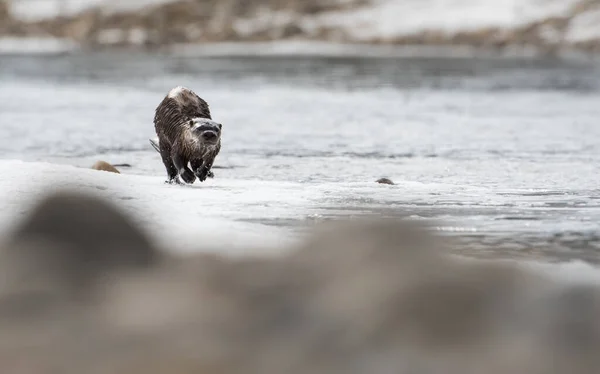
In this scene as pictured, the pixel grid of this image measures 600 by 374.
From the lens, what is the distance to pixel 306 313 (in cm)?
482

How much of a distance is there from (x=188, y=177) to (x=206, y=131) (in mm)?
510

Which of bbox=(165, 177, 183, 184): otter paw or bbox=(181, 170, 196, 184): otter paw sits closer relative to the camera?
bbox=(165, 177, 183, 184): otter paw

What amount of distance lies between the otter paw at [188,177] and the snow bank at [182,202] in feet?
0.60

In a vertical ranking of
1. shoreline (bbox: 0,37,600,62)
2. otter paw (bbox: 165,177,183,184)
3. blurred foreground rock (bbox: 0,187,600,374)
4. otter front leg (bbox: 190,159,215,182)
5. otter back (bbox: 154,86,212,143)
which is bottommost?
otter paw (bbox: 165,177,183,184)

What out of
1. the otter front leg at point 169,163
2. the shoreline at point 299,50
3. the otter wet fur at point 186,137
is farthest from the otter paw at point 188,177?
the shoreline at point 299,50

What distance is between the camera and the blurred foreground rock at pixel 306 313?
4.45m

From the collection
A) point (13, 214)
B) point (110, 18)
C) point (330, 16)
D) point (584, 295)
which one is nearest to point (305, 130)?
point (13, 214)

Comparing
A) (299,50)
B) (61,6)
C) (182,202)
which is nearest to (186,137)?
(182,202)

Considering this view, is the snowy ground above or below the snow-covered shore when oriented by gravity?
below

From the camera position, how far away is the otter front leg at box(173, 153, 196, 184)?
1226cm

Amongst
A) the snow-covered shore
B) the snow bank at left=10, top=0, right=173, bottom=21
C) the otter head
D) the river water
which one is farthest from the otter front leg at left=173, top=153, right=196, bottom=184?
the snow bank at left=10, top=0, right=173, bottom=21

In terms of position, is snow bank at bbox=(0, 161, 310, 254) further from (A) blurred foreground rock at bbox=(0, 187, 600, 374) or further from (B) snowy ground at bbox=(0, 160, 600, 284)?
(A) blurred foreground rock at bbox=(0, 187, 600, 374)

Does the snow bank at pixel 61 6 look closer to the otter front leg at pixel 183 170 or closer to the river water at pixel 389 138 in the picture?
the river water at pixel 389 138

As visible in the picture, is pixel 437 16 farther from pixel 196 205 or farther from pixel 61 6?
pixel 196 205
